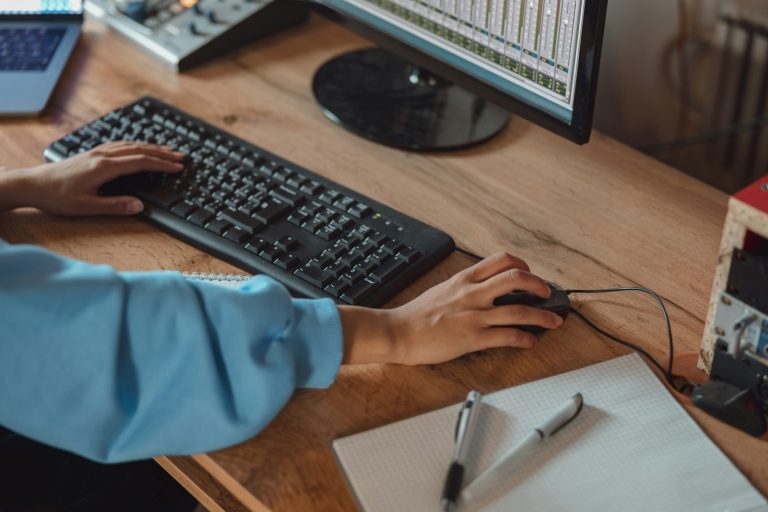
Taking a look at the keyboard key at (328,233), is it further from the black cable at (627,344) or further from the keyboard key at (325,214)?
the black cable at (627,344)

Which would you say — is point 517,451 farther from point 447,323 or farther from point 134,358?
point 134,358

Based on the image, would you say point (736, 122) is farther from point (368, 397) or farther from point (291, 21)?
point (368, 397)

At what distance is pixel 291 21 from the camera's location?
57.9 inches

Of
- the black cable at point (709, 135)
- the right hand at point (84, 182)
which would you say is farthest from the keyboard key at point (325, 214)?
the black cable at point (709, 135)

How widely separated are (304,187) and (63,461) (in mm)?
420

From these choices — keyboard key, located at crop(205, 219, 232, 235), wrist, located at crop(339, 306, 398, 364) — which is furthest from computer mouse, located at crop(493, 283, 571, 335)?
keyboard key, located at crop(205, 219, 232, 235)

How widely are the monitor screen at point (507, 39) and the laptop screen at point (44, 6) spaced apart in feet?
1.78

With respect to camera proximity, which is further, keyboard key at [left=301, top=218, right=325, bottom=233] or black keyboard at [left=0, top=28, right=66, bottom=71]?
black keyboard at [left=0, top=28, right=66, bottom=71]

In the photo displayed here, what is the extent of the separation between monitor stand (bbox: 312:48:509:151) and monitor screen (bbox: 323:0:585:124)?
4.4 inches

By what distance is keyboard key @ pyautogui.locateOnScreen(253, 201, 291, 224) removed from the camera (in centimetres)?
100

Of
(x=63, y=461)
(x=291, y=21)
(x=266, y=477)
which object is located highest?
(x=291, y=21)

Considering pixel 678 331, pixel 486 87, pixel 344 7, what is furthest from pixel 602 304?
pixel 344 7

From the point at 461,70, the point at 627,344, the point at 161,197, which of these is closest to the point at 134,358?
the point at 161,197

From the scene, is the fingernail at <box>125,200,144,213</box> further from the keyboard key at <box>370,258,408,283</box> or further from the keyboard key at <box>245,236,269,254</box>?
the keyboard key at <box>370,258,408,283</box>
